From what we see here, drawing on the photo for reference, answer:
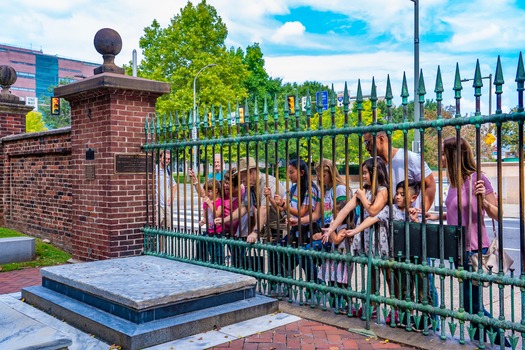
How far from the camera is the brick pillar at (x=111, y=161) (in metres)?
6.82

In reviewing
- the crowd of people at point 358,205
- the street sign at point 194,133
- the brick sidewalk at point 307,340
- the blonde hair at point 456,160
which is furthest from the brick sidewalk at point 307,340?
the street sign at point 194,133

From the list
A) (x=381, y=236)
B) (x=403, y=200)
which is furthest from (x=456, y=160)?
(x=381, y=236)

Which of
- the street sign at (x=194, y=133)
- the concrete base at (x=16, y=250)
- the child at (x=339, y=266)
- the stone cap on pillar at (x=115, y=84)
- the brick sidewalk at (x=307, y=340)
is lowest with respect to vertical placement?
the brick sidewalk at (x=307, y=340)

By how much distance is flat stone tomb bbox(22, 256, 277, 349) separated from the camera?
4.12 m

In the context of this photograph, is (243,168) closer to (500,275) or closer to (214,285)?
(214,285)

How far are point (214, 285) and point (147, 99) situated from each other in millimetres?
3510

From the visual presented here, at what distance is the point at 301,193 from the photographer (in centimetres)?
511

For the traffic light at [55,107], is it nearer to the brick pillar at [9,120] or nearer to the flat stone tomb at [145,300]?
the brick pillar at [9,120]

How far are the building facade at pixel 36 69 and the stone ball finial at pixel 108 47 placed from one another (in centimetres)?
10485

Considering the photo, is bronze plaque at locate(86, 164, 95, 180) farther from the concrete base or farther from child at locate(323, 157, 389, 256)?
child at locate(323, 157, 389, 256)

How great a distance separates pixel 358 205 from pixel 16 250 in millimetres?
5637

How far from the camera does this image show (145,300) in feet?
13.4

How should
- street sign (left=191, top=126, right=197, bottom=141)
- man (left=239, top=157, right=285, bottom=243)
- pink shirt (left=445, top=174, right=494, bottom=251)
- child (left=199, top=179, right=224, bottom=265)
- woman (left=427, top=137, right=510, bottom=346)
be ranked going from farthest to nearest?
1. street sign (left=191, top=126, right=197, bottom=141)
2. child (left=199, top=179, right=224, bottom=265)
3. man (left=239, top=157, right=285, bottom=243)
4. pink shirt (left=445, top=174, right=494, bottom=251)
5. woman (left=427, top=137, right=510, bottom=346)

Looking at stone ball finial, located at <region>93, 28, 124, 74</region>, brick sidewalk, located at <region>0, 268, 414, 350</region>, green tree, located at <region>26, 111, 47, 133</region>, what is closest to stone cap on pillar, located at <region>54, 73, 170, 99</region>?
stone ball finial, located at <region>93, 28, 124, 74</region>
